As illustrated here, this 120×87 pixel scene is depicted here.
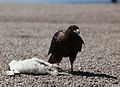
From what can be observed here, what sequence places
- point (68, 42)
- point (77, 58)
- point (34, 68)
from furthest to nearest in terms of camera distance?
point (77, 58)
point (34, 68)
point (68, 42)

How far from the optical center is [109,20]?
95.3 feet

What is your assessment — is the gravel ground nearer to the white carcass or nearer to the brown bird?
the white carcass

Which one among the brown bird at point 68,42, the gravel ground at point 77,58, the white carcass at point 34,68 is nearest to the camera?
the gravel ground at point 77,58

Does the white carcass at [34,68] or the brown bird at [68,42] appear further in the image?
the white carcass at [34,68]

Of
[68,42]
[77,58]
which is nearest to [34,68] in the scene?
[68,42]

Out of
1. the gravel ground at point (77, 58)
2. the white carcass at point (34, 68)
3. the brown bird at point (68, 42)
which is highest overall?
the brown bird at point (68, 42)

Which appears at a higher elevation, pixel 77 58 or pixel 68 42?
pixel 68 42

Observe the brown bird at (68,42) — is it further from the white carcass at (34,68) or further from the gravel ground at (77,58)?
the gravel ground at (77,58)

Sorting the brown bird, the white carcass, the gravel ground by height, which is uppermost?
the brown bird

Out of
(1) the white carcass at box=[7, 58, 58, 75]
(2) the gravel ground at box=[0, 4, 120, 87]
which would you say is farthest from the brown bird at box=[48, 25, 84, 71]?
(2) the gravel ground at box=[0, 4, 120, 87]

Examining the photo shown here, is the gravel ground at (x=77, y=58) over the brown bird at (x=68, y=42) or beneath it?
beneath

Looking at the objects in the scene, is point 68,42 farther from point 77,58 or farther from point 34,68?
point 77,58

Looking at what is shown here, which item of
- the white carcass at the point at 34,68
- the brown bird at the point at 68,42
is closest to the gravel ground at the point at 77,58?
the white carcass at the point at 34,68

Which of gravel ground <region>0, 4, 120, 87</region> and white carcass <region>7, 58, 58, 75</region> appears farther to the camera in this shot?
white carcass <region>7, 58, 58, 75</region>
